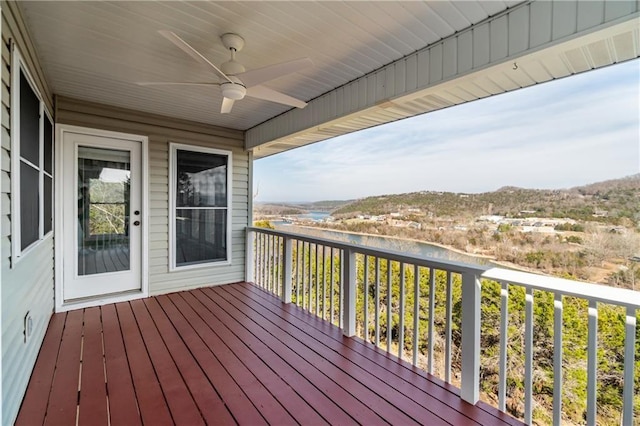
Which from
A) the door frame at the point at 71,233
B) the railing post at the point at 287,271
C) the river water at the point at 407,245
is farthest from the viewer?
the river water at the point at 407,245

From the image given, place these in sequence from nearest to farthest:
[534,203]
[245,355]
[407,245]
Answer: [245,355], [534,203], [407,245]

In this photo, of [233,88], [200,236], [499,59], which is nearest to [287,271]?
[200,236]

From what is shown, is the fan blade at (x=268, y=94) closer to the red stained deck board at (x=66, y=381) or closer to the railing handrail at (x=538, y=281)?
the railing handrail at (x=538, y=281)

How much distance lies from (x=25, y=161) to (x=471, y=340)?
10.6 feet

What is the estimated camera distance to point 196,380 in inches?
80.8

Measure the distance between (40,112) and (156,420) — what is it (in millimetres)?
2674

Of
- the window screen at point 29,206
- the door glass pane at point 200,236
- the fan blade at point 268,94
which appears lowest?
the door glass pane at point 200,236

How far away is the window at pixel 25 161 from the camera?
5.60 ft

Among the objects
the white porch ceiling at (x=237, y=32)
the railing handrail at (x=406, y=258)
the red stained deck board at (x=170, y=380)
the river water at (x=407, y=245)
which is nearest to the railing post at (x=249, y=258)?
the river water at (x=407, y=245)

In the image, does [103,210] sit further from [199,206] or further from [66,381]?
[66,381]

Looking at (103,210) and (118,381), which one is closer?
(118,381)

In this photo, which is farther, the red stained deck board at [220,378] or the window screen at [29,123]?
the window screen at [29,123]

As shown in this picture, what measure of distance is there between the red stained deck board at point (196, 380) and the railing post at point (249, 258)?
1731 mm

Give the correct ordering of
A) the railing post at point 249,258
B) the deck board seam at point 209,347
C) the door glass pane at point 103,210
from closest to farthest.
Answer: the deck board seam at point 209,347 → the door glass pane at point 103,210 → the railing post at point 249,258
